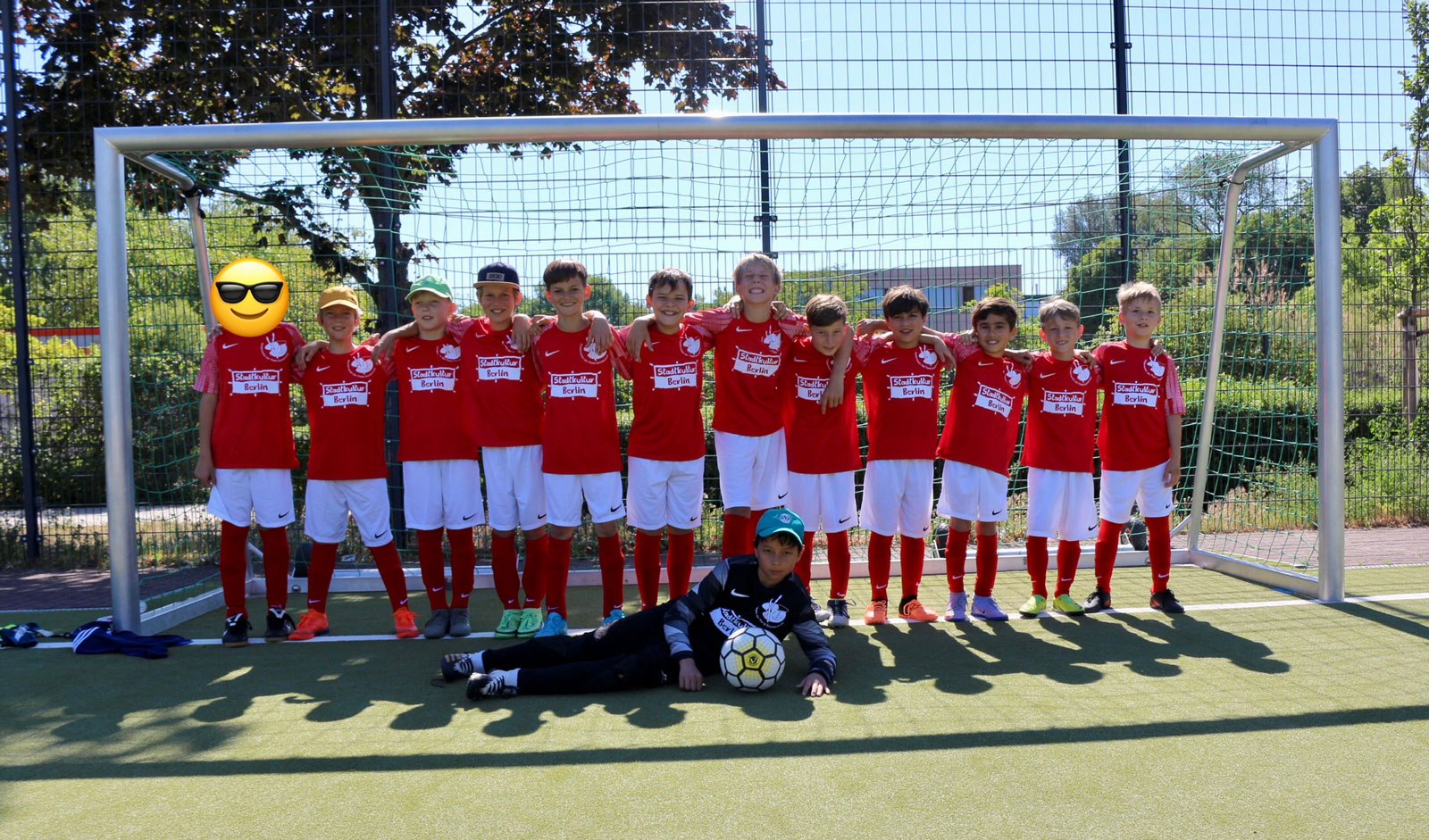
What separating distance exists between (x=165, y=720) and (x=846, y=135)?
385 centimetres

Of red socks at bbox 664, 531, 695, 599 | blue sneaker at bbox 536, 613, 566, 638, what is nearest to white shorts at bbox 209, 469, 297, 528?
blue sneaker at bbox 536, 613, 566, 638

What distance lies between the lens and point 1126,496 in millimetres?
5168

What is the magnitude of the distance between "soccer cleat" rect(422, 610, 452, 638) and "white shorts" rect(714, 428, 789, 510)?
1.51 metres

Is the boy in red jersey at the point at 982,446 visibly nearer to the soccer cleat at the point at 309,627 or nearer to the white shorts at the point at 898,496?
the white shorts at the point at 898,496

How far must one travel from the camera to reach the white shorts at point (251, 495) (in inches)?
186

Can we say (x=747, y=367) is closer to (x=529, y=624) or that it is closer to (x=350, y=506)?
(x=529, y=624)

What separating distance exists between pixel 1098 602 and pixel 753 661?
241cm

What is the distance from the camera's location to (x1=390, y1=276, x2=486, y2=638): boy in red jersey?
468 centimetres

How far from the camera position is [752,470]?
467 centimetres

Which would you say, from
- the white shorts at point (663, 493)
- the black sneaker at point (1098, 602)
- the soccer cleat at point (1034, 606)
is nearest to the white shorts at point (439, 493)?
the white shorts at point (663, 493)

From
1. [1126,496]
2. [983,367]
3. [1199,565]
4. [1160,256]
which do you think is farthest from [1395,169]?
[983,367]

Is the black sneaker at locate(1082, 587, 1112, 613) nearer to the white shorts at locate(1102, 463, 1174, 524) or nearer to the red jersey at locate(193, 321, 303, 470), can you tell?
the white shorts at locate(1102, 463, 1174, 524)

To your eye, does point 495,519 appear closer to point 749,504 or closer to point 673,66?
point 749,504

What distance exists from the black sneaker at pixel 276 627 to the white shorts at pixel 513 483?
1189mm
